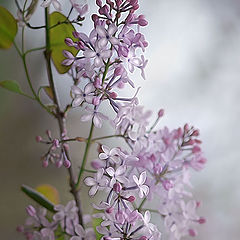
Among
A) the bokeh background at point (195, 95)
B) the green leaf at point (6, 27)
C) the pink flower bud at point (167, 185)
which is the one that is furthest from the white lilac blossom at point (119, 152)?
the bokeh background at point (195, 95)

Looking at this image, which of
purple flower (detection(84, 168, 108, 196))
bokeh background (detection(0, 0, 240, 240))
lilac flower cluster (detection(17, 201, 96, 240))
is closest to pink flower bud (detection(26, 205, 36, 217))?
lilac flower cluster (detection(17, 201, 96, 240))

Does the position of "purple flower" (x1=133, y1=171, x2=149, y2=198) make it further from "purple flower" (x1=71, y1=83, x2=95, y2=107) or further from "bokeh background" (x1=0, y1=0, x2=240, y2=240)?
"bokeh background" (x1=0, y1=0, x2=240, y2=240)

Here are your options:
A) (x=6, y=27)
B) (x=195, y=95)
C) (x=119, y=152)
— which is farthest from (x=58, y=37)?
(x=195, y=95)

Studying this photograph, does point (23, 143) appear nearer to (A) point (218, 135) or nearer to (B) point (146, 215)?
(A) point (218, 135)

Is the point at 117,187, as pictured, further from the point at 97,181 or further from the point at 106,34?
the point at 106,34

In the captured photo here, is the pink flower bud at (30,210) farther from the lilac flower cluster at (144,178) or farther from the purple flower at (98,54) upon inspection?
the purple flower at (98,54)

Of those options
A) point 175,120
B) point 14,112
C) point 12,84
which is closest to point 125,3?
point 12,84
